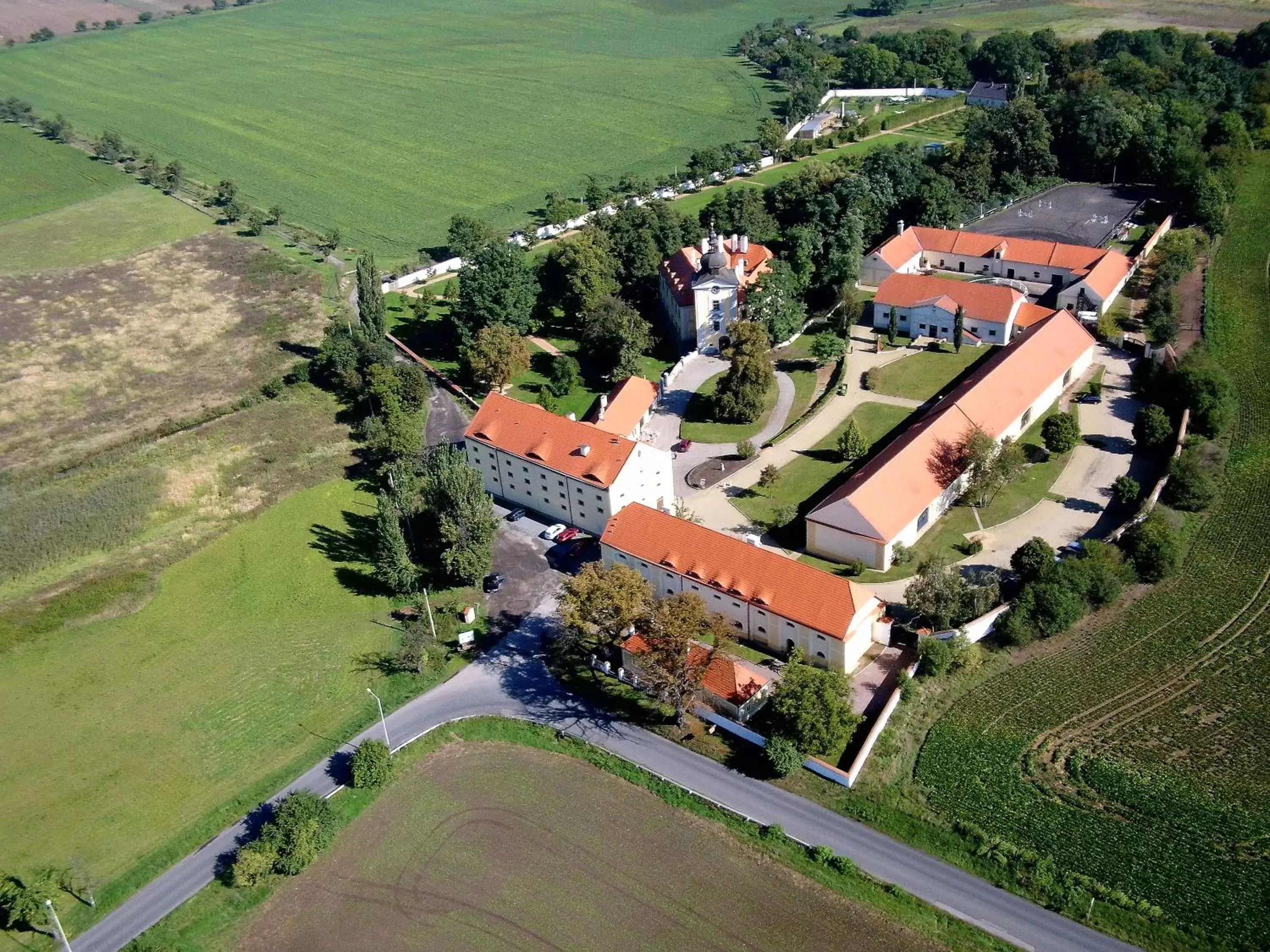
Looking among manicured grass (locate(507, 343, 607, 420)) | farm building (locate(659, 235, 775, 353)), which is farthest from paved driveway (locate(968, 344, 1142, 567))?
manicured grass (locate(507, 343, 607, 420))

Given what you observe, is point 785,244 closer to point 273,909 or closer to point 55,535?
point 55,535

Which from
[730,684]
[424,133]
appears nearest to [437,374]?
[730,684]

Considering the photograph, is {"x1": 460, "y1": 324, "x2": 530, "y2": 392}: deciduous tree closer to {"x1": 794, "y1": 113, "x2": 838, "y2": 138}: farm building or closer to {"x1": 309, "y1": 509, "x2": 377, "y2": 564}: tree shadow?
{"x1": 309, "y1": 509, "x2": 377, "y2": 564}: tree shadow

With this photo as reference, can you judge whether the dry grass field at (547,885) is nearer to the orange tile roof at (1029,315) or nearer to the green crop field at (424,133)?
the orange tile roof at (1029,315)

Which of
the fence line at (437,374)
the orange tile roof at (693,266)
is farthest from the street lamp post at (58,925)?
the orange tile roof at (693,266)

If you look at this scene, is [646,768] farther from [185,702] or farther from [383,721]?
[185,702]
